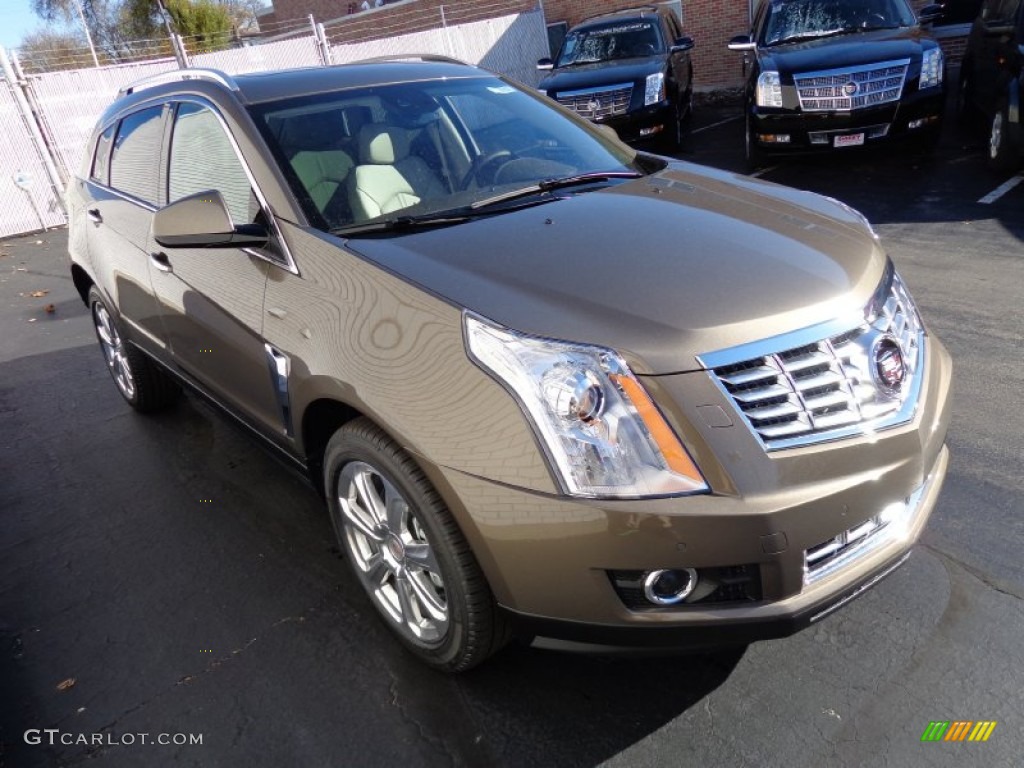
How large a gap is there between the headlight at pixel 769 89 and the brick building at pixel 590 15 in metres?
8.25

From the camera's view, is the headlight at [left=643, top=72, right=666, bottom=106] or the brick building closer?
the headlight at [left=643, top=72, right=666, bottom=106]

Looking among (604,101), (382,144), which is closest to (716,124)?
(604,101)

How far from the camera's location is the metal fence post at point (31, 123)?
11852 mm

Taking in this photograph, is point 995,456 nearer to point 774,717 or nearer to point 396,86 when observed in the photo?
point 774,717

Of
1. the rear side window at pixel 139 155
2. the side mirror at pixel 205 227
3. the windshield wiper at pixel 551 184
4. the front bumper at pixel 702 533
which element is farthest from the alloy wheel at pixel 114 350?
the front bumper at pixel 702 533

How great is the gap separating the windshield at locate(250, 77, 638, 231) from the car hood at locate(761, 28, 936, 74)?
199 inches

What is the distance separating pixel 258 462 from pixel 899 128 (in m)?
6.65

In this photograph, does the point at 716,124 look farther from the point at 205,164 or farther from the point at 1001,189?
the point at 205,164

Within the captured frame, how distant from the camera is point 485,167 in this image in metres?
3.15

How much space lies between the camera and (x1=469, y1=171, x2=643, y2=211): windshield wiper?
9.42ft

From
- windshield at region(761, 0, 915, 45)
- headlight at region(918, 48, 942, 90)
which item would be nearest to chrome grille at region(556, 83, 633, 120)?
windshield at region(761, 0, 915, 45)

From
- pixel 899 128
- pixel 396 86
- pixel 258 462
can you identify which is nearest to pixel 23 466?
pixel 258 462

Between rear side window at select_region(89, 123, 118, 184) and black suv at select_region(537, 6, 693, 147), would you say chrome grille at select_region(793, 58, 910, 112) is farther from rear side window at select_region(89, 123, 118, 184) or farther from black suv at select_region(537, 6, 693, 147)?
rear side window at select_region(89, 123, 118, 184)

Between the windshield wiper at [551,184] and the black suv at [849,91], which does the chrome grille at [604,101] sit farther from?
the windshield wiper at [551,184]
